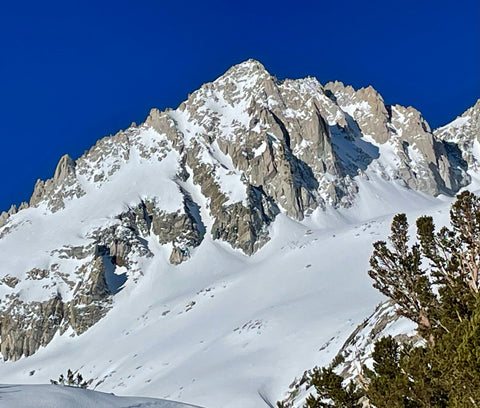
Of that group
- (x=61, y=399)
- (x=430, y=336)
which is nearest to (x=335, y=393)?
(x=430, y=336)

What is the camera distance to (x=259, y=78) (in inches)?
7795

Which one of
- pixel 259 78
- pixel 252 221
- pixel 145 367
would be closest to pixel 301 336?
pixel 145 367

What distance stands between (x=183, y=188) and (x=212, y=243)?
29255 millimetres

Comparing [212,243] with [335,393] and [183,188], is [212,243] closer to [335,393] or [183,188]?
[183,188]

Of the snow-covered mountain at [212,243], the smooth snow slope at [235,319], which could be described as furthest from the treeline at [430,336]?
the snow-covered mountain at [212,243]

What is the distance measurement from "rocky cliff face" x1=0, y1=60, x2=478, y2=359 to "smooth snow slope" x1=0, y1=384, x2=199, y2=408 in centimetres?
11523

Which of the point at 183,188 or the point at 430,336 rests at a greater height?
the point at 183,188

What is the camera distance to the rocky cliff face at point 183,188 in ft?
437

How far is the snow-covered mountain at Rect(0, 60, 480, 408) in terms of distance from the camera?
219 ft

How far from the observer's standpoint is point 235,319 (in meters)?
83.9

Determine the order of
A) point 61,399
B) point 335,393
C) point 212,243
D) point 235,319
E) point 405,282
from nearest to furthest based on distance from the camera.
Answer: point 61,399
point 335,393
point 405,282
point 235,319
point 212,243

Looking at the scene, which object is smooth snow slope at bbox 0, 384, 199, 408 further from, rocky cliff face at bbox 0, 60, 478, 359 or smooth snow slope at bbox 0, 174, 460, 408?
rocky cliff face at bbox 0, 60, 478, 359

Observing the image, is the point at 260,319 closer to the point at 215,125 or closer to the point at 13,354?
the point at 13,354

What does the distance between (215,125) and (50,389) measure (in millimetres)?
170597
